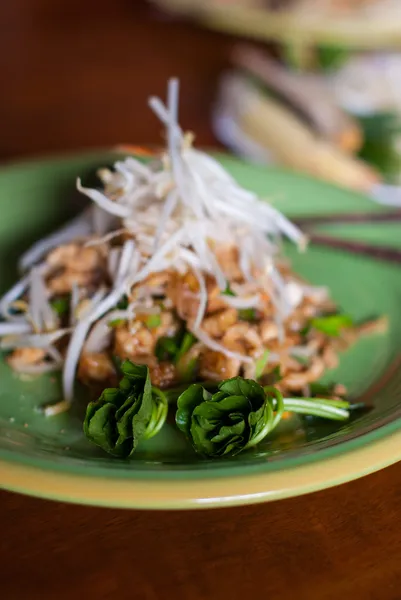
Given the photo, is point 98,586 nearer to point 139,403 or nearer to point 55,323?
point 139,403

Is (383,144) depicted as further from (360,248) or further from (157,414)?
A: (157,414)

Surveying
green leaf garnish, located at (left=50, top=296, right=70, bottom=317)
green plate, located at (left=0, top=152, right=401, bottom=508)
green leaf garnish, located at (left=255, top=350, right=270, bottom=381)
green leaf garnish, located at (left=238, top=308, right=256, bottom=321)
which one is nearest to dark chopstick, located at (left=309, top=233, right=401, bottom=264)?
green plate, located at (left=0, top=152, right=401, bottom=508)

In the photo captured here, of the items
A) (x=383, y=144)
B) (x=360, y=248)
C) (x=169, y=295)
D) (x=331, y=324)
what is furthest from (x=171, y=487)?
(x=383, y=144)

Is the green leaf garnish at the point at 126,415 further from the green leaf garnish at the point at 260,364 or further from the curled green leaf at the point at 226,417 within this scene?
the green leaf garnish at the point at 260,364

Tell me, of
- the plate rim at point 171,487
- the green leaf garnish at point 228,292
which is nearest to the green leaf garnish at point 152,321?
the green leaf garnish at point 228,292

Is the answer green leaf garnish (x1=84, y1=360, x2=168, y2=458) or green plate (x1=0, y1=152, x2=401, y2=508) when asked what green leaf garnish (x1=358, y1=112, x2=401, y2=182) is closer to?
green plate (x1=0, y1=152, x2=401, y2=508)
